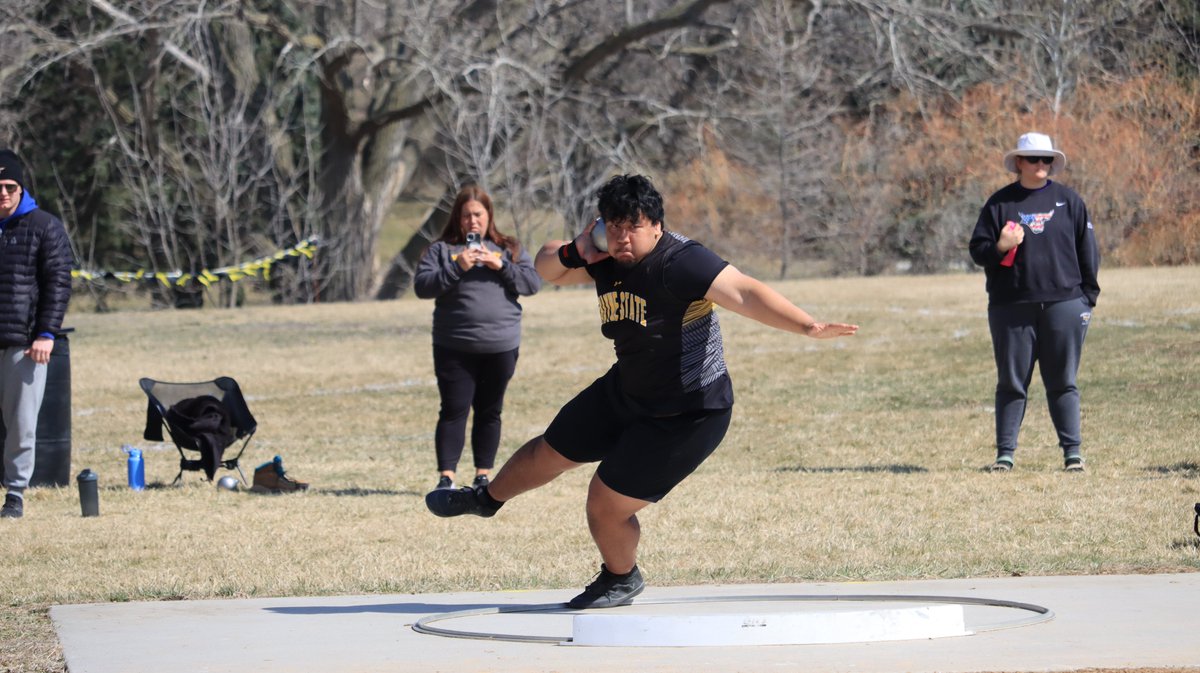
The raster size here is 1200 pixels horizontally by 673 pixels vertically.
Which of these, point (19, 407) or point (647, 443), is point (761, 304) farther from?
point (19, 407)

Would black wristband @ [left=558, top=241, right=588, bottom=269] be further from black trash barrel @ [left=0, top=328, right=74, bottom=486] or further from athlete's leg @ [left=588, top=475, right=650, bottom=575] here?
black trash barrel @ [left=0, top=328, right=74, bottom=486]

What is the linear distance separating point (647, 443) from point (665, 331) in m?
0.43

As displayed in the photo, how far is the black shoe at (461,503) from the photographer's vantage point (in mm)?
6328

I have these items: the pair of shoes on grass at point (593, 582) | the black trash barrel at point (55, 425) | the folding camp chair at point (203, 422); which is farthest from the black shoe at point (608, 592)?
the black trash barrel at point (55, 425)

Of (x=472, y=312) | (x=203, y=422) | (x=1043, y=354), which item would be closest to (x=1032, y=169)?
(x=1043, y=354)

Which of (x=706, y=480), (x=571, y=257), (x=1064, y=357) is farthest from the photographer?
(x=706, y=480)

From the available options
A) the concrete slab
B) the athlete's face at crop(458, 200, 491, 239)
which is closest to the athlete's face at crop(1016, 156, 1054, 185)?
the athlete's face at crop(458, 200, 491, 239)

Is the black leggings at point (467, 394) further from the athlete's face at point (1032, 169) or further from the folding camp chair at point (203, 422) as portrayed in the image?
the athlete's face at point (1032, 169)

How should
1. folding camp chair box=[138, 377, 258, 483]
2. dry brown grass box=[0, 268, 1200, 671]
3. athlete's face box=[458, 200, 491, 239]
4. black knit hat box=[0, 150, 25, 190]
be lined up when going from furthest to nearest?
folding camp chair box=[138, 377, 258, 483], athlete's face box=[458, 200, 491, 239], black knit hat box=[0, 150, 25, 190], dry brown grass box=[0, 268, 1200, 671]

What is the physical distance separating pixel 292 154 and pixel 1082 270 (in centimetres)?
2426

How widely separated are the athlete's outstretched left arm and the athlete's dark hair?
0.36 meters

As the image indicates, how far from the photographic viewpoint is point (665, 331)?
566 centimetres

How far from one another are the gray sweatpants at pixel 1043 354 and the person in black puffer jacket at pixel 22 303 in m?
5.69

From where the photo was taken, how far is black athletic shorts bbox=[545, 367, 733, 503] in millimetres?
5719
